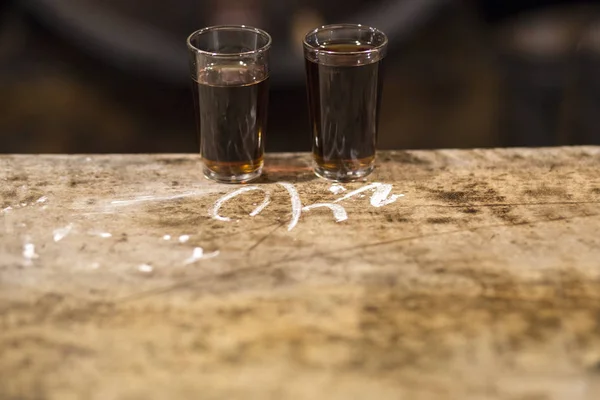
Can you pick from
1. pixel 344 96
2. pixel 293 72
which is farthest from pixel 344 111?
pixel 293 72

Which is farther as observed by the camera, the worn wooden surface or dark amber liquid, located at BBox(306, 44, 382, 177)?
dark amber liquid, located at BBox(306, 44, 382, 177)

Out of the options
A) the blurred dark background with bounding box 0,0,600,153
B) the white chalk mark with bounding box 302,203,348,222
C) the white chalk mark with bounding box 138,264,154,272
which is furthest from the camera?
the blurred dark background with bounding box 0,0,600,153

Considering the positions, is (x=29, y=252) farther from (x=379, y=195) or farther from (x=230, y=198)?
(x=379, y=195)

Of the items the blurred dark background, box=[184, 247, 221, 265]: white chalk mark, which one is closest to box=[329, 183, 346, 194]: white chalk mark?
box=[184, 247, 221, 265]: white chalk mark

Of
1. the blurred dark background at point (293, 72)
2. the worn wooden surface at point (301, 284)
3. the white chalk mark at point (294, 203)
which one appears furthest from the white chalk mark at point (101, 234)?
the blurred dark background at point (293, 72)

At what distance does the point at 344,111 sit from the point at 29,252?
0.42 m

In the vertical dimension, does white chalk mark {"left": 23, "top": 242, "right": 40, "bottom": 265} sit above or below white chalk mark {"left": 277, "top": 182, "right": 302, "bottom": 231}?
below

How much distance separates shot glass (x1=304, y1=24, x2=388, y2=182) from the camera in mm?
1068

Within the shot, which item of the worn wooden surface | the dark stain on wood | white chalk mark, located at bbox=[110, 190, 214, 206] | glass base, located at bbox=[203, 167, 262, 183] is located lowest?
the worn wooden surface

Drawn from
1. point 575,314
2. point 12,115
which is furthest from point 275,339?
point 12,115

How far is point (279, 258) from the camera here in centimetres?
97

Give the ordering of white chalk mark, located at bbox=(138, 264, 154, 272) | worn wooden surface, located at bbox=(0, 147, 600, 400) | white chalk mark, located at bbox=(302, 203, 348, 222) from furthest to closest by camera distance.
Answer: white chalk mark, located at bbox=(302, 203, 348, 222)
white chalk mark, located at bbox=(138, 264, 154, 272)
worn wooden surface, located at bbox=(0, 147, 600, 400)

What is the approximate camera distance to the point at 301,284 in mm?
923

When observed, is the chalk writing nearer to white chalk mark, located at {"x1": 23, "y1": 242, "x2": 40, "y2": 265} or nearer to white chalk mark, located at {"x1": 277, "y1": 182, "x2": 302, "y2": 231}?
white chalk mark, located at {"x1": 277, "y1": 182, "x2": 302, "y2": 231}
